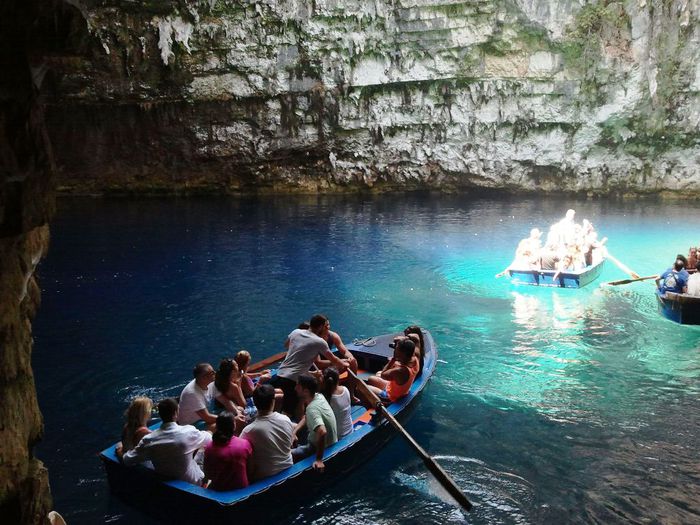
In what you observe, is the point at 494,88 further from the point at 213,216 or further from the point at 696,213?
the point at 213,216

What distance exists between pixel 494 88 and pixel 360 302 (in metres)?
27.9

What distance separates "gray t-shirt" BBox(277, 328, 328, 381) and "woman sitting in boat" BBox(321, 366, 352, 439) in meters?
0.96

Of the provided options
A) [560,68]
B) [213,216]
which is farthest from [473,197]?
[213,216]

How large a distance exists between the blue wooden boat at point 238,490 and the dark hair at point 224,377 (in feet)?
4.71

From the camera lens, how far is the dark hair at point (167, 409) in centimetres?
575

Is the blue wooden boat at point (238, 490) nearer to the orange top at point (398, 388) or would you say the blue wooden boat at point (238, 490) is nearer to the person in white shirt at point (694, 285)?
the orange top at point (398, 388)

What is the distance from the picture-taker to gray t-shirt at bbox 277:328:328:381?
785 centimetres

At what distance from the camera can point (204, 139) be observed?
3706 cm

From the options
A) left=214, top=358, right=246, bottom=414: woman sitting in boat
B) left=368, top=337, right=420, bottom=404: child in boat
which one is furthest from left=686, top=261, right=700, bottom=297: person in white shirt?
left=214, top=358, right=246, bottom=414: woman sitting in boat

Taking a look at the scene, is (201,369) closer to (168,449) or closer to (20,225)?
(168,449)

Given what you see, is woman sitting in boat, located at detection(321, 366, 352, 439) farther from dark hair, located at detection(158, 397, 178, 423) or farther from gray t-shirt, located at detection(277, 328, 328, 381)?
dark hair, located at detection(158, 397, 178, 423)

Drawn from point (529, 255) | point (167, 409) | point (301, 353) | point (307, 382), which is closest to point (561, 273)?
point (529, 255)

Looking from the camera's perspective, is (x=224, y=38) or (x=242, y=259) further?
(x=224, y=38)

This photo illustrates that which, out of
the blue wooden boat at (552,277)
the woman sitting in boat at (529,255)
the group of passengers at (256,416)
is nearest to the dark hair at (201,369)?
the group of passengers at (256,416)
